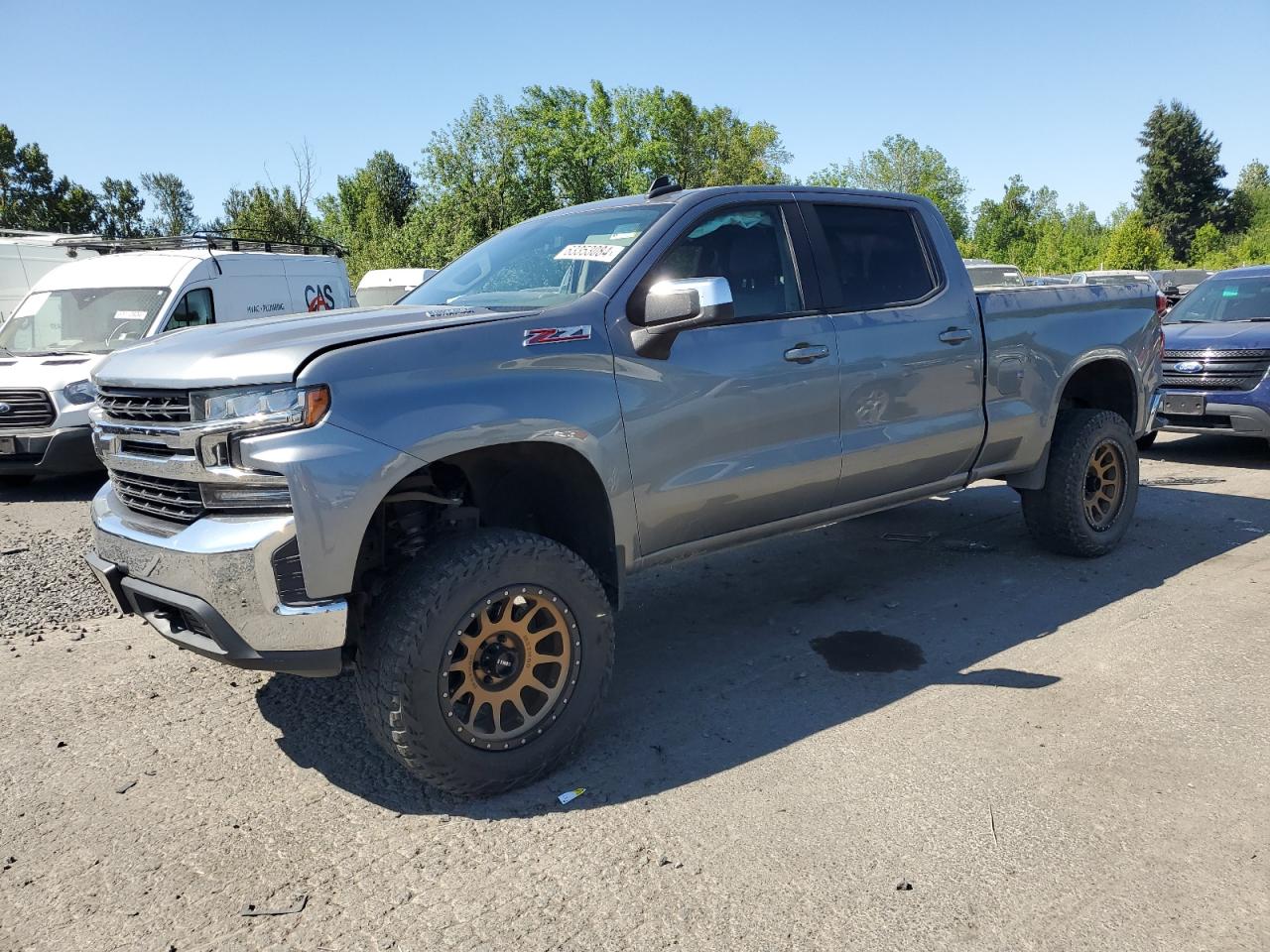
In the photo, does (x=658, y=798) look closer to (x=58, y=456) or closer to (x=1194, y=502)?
(x=1194, y=502)

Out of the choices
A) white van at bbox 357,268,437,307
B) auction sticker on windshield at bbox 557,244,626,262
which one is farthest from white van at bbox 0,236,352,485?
white van at bbox 357,268,437,307

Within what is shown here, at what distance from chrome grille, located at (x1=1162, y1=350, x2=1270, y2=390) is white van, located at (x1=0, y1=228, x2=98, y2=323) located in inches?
522

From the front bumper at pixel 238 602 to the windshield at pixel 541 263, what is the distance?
1.40 m

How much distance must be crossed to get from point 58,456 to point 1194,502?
957 cm

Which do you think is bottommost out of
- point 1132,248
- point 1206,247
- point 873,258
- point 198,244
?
point 873,258

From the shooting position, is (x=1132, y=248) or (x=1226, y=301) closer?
(x=1226, y=301)

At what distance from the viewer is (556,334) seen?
344 centimetres

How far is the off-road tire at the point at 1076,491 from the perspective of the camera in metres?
5.50

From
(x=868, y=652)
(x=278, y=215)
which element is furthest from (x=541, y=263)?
(x=278, y=215)

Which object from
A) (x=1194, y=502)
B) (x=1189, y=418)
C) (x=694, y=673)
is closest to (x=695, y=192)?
(x=694, y=673)

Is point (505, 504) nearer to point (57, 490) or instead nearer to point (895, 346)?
point (895, 346)

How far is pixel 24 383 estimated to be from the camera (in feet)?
28.9

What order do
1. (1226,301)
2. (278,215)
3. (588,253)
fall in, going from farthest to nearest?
1. (278,215)
2. (1226,301)
3. (588,253)

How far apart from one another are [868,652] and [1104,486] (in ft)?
7.68
